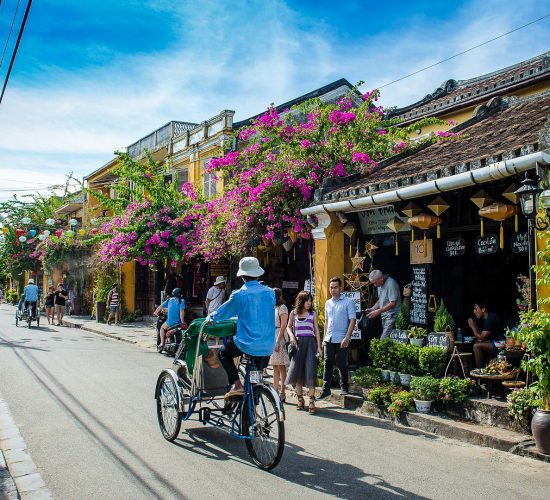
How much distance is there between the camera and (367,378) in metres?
9.40

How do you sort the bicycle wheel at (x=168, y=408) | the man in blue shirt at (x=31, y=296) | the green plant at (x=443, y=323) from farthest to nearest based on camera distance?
the man in blue shirt at (x=31, y=296) → the green plant at (x=443, y=323) → the bicycle wheel at (x=168, y=408)

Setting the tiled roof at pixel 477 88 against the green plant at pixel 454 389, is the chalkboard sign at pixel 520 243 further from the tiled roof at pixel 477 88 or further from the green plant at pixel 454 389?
the tiled roof at pixel 477 88

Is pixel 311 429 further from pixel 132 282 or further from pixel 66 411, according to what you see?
pixel 132 282

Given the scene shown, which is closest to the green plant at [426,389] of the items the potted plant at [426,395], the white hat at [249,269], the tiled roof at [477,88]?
the potted plant at [426,395]

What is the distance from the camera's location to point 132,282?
1113 inches

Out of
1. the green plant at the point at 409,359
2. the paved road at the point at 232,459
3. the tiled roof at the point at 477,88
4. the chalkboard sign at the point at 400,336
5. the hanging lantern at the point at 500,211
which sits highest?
the tiled roof at the point at 477,88

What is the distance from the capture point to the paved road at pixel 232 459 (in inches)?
209

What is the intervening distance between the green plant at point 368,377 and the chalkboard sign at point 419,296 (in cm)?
145

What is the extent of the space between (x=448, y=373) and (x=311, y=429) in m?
2.49

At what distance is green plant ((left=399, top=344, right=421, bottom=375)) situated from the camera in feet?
29.5

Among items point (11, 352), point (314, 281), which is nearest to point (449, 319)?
point (314, 281)

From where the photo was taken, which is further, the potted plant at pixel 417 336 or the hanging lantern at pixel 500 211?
the potted plant at pixel 417 336

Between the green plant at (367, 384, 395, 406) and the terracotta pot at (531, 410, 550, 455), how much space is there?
8.39ft

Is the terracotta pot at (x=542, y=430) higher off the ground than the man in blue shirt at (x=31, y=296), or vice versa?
the man in blue shirt at (x=31, y=296)
